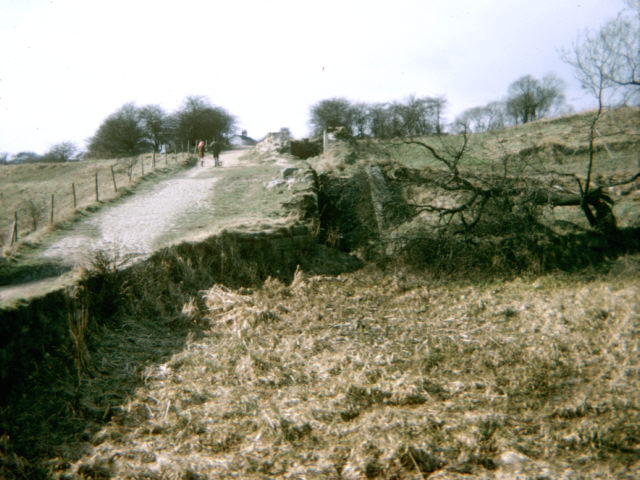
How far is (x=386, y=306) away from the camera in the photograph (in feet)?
24.7

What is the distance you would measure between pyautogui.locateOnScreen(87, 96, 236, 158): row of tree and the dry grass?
34027 mm

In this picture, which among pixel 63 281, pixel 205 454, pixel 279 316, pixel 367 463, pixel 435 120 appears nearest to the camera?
pixel 367 463

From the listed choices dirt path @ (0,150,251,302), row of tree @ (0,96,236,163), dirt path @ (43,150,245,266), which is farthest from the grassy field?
row of tree @ (0,96,236,163)

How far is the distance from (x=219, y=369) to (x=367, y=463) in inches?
103

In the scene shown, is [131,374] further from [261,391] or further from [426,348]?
[426,348]

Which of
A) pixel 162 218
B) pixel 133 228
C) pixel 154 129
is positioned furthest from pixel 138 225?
pixel 154 129

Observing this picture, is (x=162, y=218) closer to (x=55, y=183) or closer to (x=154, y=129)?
(x=55, y=183)

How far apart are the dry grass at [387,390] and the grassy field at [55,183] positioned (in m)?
10.5

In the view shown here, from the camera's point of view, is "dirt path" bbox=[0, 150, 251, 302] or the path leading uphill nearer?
"dirt path" bbox=[0, 150, 251, 302]

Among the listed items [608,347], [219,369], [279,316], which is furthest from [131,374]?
[608,347]

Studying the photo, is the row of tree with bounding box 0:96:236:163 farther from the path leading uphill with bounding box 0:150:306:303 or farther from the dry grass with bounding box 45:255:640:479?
the dry grass with bounding box 45:255:640:479

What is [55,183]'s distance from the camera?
2434 centimetres

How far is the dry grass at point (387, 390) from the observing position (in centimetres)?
368

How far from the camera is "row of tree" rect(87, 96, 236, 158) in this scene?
38.2 metres
